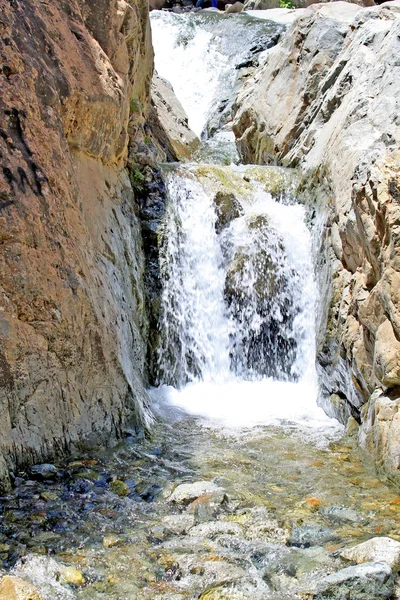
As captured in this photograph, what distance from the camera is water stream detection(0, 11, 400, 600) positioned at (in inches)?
137

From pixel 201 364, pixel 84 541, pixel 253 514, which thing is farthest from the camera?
pixel 201 364

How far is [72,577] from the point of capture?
10.9 feet

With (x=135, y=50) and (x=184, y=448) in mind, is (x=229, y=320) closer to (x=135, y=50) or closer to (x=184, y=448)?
(x=184, y=448)

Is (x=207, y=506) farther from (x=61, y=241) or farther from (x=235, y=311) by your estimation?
(x=235, y=311)

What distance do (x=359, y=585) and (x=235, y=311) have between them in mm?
5568

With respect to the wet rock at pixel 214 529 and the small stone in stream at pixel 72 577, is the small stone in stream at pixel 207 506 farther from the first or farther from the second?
the small stone in stream at pixel 72 577

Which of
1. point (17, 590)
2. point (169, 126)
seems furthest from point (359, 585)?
point (169, 126)

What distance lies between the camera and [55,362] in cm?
484

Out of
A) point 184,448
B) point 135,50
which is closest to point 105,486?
point 184,448

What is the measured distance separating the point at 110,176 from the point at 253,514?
4275 millimetres

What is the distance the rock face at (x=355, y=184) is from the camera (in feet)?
17.2

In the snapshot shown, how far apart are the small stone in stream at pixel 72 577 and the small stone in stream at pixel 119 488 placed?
1.09 meters

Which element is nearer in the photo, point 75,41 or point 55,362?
point 55,362

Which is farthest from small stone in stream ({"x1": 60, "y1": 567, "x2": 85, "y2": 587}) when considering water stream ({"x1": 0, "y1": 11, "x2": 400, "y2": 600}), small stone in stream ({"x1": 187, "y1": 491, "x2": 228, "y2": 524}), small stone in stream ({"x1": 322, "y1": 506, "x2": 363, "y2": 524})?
small stone in stream ({"x1": 322, "y1": 506, "x2": 363, "y2": 524})
